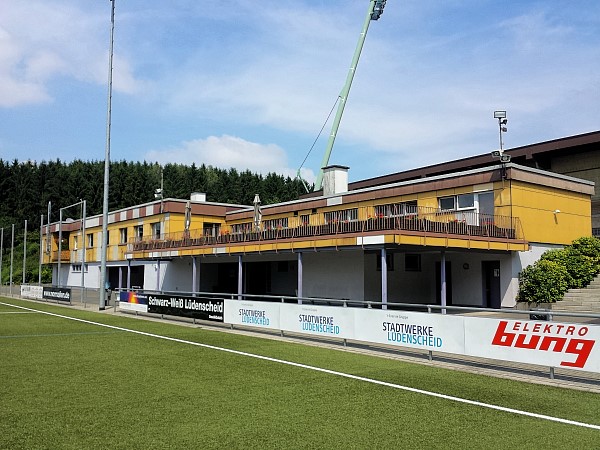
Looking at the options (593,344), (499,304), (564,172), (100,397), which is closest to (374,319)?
(593,344)

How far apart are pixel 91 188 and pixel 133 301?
252ft

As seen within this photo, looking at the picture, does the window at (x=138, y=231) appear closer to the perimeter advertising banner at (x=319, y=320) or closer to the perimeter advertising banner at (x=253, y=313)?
the perimeter advertising banner at (x=253, y=313)

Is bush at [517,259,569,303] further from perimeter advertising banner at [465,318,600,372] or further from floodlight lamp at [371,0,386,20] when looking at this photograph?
floodlight lamp at [371,0,386,20]

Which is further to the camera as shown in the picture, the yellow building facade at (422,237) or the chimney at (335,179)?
the chimney at (335,179)

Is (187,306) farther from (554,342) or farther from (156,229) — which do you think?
(156,229)

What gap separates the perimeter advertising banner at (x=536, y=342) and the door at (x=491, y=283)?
15222 mm

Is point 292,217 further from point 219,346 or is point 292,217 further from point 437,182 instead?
point 219,346

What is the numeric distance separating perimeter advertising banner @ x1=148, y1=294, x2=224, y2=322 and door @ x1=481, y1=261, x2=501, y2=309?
12.9m

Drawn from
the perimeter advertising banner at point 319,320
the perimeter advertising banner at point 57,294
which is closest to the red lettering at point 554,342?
the perimeter advertising banner at point 319,320

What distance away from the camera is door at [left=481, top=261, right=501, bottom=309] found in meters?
25.6

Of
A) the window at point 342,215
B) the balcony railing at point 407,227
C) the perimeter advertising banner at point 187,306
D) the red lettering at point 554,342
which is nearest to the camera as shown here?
the red lettering at point 554,342

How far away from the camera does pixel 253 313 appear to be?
709 inches

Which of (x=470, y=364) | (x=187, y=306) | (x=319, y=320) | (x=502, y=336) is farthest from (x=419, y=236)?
(x=502, y=336)

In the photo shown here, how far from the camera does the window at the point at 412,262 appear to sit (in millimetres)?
28781
